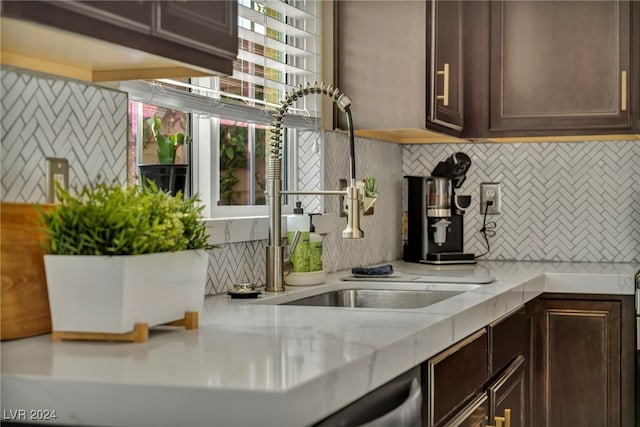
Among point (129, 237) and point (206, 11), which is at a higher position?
point (206, 11)

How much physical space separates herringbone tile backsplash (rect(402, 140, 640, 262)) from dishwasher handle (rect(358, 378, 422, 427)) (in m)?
2.39

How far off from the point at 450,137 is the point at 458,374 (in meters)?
1.70

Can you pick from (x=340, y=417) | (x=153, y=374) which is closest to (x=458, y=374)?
(x=340, y=417)

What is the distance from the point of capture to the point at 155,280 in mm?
1562

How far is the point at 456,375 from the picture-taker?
2.04m

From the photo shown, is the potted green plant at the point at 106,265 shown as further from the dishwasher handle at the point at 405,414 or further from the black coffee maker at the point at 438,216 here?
the black coffee maker at the point at 438,216

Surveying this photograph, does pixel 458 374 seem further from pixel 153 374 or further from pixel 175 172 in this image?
pixel 153 374

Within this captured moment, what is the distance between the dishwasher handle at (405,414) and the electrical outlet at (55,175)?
2.47ft

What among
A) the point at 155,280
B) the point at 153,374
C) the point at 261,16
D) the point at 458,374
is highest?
the point at 261,16

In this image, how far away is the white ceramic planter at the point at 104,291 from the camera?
4.85ft

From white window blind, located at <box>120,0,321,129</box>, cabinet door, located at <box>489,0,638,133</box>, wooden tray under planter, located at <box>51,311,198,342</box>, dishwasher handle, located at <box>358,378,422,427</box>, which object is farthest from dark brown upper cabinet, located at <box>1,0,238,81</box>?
cabinet door, located at <box>489,0,638,133</box>

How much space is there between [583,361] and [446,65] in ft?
3.99

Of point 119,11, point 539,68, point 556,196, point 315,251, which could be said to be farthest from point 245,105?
point 556,196

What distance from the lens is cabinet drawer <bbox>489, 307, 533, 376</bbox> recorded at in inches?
96.9
